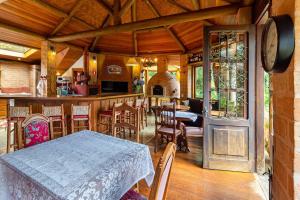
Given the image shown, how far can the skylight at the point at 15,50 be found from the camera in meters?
7.21

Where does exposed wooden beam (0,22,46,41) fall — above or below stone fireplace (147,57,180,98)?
above

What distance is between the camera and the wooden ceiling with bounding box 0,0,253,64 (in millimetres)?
4719

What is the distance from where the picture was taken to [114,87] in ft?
28.6

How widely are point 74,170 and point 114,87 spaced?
25.0 ft

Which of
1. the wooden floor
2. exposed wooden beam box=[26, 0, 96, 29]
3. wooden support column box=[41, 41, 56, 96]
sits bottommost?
the wooden floor

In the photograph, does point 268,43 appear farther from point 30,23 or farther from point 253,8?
point 30,23

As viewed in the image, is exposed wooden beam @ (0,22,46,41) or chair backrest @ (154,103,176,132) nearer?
chair backrest @ (154,103,176,132)

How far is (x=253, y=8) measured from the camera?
298 centimetres

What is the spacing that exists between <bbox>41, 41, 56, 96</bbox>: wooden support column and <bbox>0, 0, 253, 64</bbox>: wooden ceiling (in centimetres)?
31

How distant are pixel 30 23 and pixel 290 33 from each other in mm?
6245

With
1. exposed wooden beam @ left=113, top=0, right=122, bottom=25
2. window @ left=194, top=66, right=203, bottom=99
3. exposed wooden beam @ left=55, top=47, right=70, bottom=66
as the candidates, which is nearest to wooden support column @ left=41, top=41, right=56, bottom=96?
exposed wooden beam @ left=55, top=47, right=70, bottom=66

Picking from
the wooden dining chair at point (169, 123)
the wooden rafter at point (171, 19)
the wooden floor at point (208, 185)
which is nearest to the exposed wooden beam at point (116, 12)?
the wooden rafter at point (171, 19)

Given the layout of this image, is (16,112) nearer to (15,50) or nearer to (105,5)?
(105,5)

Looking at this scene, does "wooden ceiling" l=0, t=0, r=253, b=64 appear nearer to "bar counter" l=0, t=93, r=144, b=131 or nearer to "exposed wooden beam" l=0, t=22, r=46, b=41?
"exposed wooden beam" l=0, t=22, r=46, b=41
